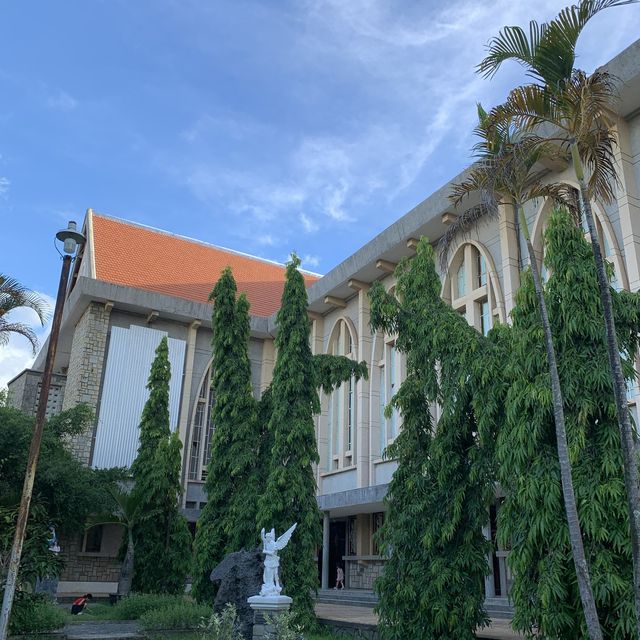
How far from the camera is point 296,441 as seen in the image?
15.0 meters

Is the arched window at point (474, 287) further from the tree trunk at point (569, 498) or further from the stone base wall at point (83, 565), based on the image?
the stone base wall at point (83, 565)

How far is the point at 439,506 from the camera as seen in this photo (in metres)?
10.8

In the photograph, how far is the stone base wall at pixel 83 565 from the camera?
24125 mm

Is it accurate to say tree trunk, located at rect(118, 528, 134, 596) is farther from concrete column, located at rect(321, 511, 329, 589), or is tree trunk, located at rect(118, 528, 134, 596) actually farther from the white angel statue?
the white angel statue

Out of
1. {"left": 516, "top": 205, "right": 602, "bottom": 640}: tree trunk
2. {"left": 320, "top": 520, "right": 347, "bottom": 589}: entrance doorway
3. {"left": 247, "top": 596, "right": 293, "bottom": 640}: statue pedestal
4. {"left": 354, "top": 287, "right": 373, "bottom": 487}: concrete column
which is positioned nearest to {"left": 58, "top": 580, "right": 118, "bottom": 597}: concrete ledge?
{"left": 320, "top": 520, "right": 347, "bottom": 589}: entrance doorway

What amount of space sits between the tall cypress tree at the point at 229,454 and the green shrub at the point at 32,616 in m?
3.40

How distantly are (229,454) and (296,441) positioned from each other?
2.44 meters

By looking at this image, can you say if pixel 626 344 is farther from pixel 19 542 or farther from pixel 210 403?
pixel 210 403

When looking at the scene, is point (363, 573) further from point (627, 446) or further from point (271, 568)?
point (627, 446)

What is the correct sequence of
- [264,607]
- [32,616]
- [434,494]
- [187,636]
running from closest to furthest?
1. [264,607]
2. [434,494]
3. [32,616]
4. [187,636]

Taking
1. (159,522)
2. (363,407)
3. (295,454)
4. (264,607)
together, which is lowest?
(264,607)

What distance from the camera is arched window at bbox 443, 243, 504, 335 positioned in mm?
19656

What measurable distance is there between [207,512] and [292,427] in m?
3.53

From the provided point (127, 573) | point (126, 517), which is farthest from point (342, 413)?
point (127, 573)
